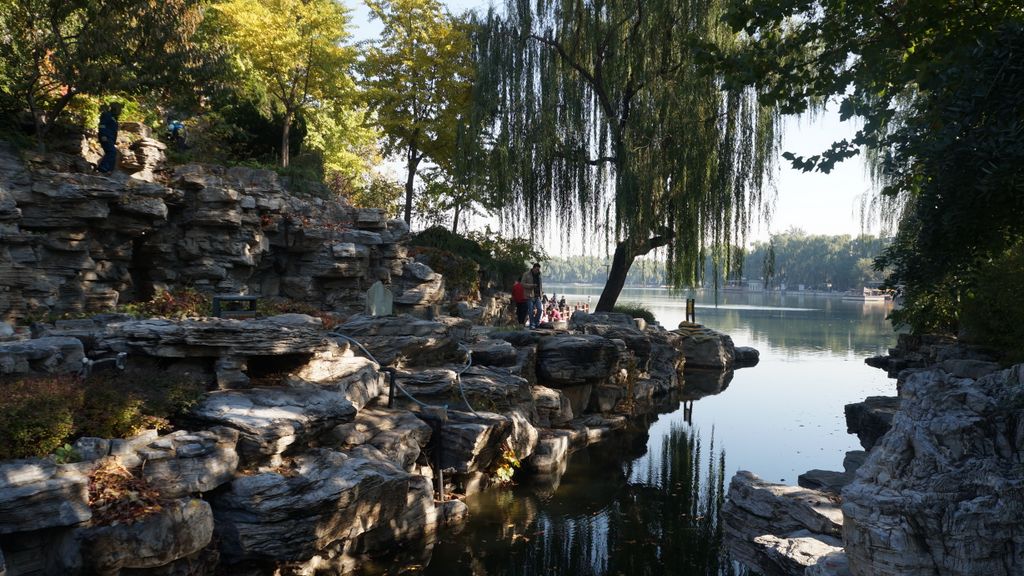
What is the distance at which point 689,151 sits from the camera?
16969 millimetres

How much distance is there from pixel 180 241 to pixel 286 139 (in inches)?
286

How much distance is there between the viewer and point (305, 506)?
686cm

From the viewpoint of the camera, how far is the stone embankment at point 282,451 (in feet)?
18.5

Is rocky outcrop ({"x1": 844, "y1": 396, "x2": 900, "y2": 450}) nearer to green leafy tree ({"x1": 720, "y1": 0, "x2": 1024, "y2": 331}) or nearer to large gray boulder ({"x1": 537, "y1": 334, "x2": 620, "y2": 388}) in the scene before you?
green leafy tree ({"x1": 720, "y1": 0, "x2": 1024, "y2": 331})

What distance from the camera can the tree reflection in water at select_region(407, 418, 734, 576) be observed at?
8.02 m

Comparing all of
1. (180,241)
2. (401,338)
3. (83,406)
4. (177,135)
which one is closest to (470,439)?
(401,338)

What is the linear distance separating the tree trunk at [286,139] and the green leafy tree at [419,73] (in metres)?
2.84

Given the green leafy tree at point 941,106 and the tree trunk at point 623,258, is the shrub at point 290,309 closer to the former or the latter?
the tree trunk at point 623,258

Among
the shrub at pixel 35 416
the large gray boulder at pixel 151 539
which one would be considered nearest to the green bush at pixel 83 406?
the shrub at pixel 35 416

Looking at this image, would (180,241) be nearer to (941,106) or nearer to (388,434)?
(388,434)

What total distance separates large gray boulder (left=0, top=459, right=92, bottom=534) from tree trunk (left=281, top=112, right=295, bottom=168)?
51.5ft

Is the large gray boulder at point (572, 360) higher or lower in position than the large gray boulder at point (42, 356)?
lower

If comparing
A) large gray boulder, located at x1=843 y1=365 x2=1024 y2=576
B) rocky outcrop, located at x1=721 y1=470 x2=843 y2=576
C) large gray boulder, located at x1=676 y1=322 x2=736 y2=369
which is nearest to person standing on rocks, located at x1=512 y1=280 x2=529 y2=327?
large gray boulder, located at x1=676 y1=322 x2=736 y2=369

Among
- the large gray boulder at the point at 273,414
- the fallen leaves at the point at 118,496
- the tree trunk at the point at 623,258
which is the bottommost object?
the fallen leaves at the point at 118,496
